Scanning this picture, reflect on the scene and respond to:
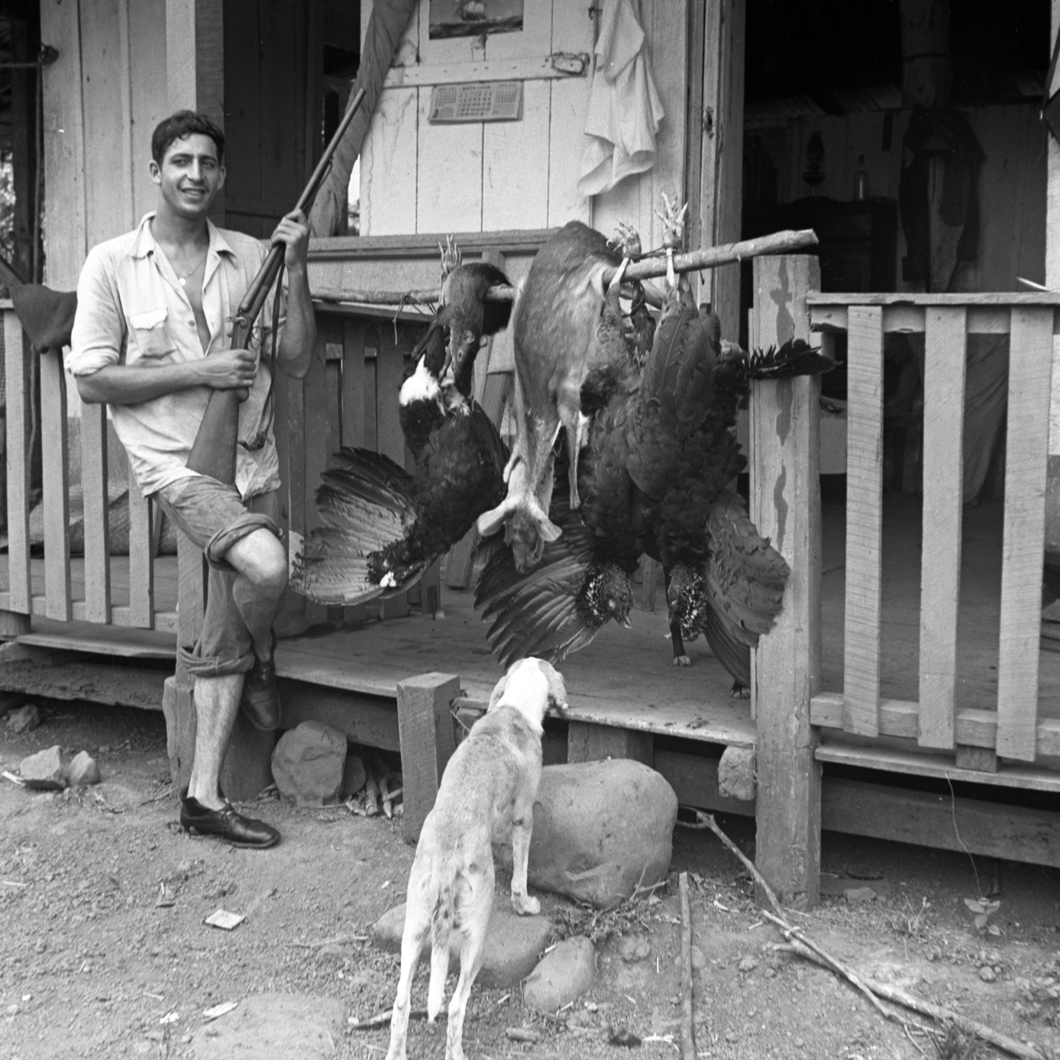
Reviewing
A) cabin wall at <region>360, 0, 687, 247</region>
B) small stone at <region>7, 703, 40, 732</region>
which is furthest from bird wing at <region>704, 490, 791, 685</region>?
small stone at <region>7, 703, 40, 732</region>

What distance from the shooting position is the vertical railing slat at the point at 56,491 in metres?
4.81

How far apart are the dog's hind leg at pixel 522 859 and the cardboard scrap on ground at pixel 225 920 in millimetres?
812

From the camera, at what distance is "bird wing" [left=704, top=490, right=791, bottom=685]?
3.45 m

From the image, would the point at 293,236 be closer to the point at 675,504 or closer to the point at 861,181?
the point at 675,504

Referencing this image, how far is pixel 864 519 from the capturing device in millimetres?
3355

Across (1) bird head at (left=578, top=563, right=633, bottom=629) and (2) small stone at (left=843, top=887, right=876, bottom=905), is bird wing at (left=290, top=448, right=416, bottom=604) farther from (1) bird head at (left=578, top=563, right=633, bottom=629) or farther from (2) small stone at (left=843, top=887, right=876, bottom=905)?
(2) small stone at (left=843, top=887, right=876, bottom=905)

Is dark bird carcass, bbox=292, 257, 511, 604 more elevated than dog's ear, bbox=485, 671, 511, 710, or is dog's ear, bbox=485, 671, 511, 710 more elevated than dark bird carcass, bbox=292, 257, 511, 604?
dark bird carcass, bbox=292, 257, 511, 604

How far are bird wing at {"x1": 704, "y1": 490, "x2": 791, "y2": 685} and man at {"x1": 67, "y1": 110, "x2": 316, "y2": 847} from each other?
1347 millimetres

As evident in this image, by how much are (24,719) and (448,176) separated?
3201 mm

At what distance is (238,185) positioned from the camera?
8.07 meters

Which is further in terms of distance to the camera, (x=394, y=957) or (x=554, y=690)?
(x=554, y=690)

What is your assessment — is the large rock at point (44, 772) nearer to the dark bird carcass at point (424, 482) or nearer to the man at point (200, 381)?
the man at point (200, 381)

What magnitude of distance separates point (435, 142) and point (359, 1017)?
444 cm

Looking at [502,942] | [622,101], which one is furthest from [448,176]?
[502,942]
